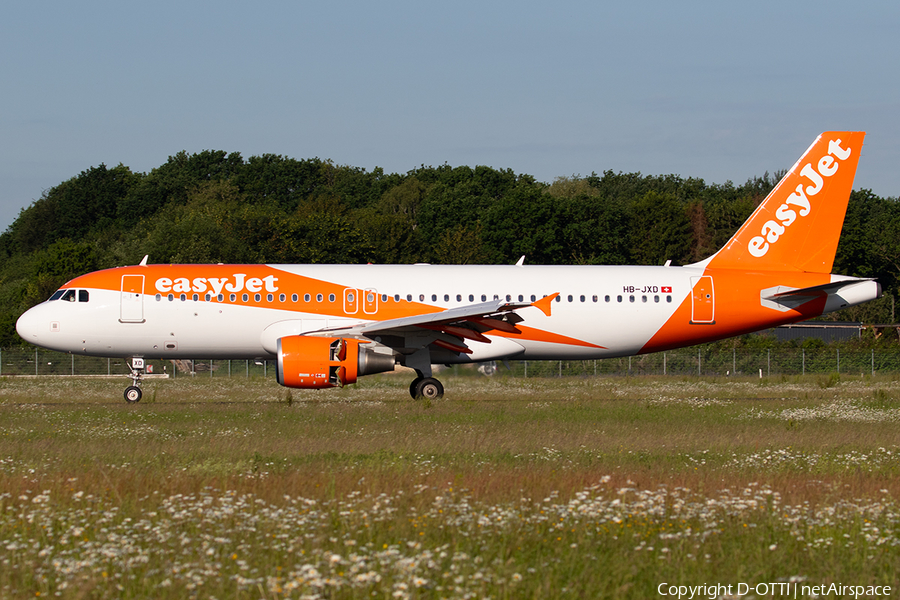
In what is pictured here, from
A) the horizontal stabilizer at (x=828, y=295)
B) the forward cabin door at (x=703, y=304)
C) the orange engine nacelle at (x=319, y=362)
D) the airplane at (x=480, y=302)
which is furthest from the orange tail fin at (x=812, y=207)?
the orange engine nacelle at (x=319, y=362)

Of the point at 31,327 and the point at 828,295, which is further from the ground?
the point at 828,295

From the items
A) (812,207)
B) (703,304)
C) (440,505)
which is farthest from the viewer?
(812,207)

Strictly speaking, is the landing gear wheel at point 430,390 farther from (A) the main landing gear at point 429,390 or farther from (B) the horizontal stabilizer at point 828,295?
(B) the horizontal stabilizer at point 828,295

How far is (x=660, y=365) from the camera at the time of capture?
42625 mm

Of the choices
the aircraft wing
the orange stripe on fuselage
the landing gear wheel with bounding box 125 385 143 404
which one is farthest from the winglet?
the landing gear wheel with bounding box 125 385 143 404

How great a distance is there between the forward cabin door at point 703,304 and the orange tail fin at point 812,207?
4.85 feet

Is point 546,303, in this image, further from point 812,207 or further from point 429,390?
point 812,207

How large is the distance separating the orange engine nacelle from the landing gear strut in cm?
482

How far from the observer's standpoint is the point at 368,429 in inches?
668

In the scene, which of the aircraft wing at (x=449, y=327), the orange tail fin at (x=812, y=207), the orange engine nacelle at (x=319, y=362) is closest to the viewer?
the orange engine nacelle at (x=319, y=362)

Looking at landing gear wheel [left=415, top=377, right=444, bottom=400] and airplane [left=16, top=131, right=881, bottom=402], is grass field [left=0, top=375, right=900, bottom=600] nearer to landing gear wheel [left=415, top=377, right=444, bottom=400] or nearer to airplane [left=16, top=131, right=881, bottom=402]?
landing gear wheel [left=415, top=377, right=444, bottom=400]

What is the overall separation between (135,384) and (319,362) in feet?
19.9

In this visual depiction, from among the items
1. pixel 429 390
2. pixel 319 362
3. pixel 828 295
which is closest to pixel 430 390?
pixel 429 390

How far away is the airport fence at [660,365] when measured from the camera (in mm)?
42156
